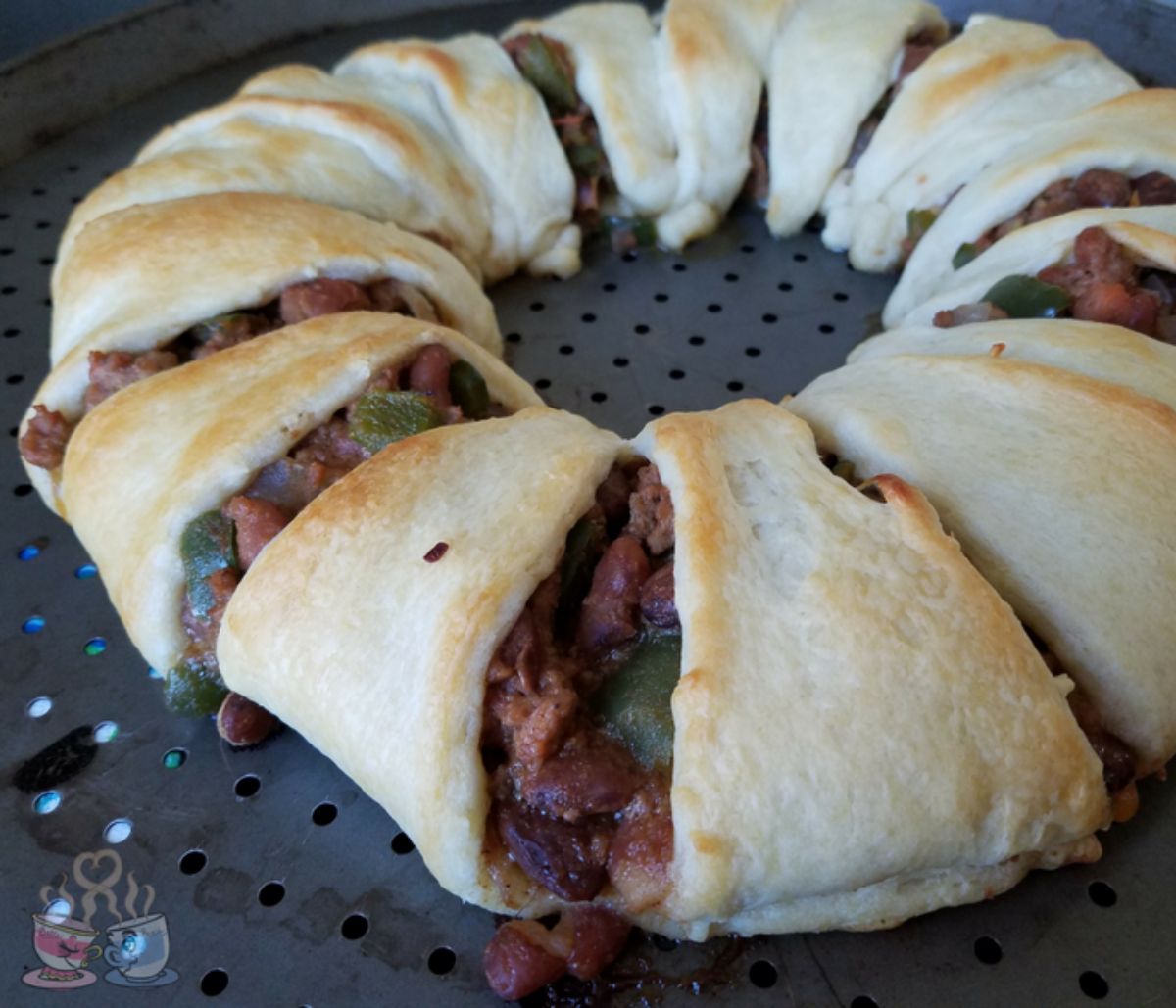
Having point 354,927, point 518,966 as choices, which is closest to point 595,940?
point 518,966

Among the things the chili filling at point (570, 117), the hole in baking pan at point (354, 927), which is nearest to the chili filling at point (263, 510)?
the hole in baking pan at point (354, 927)

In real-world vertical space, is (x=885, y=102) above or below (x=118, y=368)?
below

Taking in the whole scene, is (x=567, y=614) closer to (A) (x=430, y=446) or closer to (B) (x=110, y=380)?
(A) (x=430, y=446)

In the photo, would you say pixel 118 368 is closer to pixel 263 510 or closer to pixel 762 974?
pixel 263 510

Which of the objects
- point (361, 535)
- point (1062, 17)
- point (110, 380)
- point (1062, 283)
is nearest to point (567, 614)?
point (361, 535)

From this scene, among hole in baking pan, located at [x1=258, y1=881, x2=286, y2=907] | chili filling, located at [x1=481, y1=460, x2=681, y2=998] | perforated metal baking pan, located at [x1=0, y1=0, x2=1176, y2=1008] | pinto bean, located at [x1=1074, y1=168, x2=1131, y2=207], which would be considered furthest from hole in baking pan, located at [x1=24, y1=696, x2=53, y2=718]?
pinto bean, located at [x1=1074, y1=168, x2=1131, y2=207]

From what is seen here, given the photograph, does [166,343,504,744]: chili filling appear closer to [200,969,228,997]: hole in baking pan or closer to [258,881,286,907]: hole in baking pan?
[258,881,286,907]: hole in baking pan

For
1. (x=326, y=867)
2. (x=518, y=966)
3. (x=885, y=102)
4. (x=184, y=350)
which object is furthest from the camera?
(x=885, y=102)
